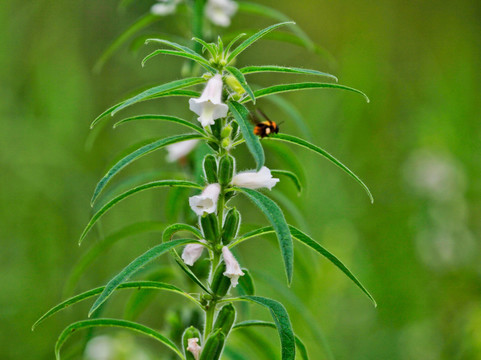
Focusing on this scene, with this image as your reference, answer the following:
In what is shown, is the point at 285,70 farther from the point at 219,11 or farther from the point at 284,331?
the point at 219,11

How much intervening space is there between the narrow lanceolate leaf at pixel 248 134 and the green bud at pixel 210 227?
5.5 inches

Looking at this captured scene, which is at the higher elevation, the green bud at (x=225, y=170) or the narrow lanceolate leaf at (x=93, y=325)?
the green bud at (x=225, y=170)

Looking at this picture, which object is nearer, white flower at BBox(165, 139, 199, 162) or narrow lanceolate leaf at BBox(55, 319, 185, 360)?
narrow lanceolate leaf at BBox(55, 319, 185, 360)

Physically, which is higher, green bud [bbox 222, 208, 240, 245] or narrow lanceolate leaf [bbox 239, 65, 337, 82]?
narrow lanceolate leaf [bbox 239, 65, 337, 82]

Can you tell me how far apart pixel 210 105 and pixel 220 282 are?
221 mm

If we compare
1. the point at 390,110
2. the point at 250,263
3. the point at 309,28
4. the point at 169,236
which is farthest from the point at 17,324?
the point at 309,28

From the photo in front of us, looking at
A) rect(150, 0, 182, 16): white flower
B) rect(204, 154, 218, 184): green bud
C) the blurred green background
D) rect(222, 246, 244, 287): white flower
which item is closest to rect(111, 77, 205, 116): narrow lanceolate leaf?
rect(204, 154, 218, 184): green bud

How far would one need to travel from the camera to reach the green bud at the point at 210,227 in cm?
82

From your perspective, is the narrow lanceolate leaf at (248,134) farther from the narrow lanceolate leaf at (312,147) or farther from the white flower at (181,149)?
the white flower at (181,149)

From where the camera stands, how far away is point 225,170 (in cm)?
83

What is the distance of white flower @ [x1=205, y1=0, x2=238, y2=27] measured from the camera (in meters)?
1.37

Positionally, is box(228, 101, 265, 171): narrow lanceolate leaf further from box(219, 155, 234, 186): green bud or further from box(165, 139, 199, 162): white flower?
box(165, 139, 199, 162): white flower

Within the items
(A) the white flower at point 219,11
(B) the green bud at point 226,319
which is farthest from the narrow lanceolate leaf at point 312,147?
(A) the white flower at point 219,11

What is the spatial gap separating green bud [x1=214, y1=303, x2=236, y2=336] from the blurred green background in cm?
128
